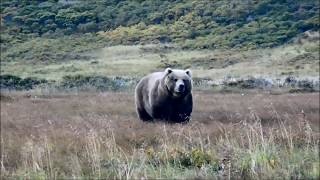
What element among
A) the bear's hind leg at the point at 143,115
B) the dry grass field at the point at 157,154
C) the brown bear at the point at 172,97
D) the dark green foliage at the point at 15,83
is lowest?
the dark green foliage at the point at 15,83

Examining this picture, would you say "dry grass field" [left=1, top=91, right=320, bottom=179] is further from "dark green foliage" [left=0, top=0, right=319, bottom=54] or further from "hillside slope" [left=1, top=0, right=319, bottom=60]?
"hillside slope" [left=1, top=0, right=319, bottom=60]

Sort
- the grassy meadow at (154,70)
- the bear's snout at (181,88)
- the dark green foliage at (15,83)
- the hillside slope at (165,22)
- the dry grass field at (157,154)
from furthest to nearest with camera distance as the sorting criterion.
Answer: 1. the hillside slope at (165,22)
2. the dark green foliage at (15,83)
3. the bear's snout at (181,88)
4. the grassy meadow at (154,70)
5. the dry grass field at (157,154)

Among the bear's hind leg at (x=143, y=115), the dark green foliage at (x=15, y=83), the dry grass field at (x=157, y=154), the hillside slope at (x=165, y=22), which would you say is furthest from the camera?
the hillside slope at (x=165, y=22)

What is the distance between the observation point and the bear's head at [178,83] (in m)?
15.7

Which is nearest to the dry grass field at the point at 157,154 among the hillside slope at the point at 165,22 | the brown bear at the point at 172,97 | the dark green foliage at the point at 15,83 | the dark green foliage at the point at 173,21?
the brown bear at the point at 172,97

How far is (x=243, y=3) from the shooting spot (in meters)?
69.9

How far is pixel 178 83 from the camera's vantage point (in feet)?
51.6

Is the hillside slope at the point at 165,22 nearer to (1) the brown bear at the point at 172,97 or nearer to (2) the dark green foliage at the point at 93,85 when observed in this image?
(2) the dark green foliage at the point at 93,85

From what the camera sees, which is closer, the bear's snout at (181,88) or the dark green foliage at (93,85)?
the bear's snout at (181,88)

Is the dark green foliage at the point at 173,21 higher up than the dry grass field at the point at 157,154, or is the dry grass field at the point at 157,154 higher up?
the dry grass field at the point at 157,154

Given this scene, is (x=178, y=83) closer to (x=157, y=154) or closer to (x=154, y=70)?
(x=157, y=154)

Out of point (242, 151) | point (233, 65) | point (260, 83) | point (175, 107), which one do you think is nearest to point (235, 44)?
point (233, 65)

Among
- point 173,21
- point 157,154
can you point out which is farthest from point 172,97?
point 173,21

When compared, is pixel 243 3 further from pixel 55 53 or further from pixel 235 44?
pixel 55 53
